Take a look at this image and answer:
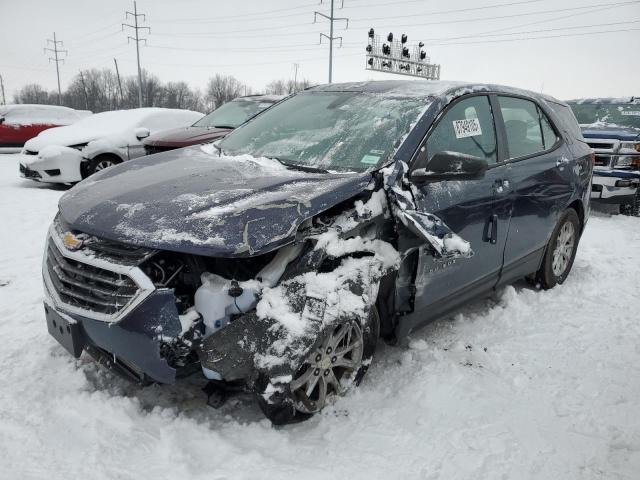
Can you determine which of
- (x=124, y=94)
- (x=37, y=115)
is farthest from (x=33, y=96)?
(x=37, y=115)

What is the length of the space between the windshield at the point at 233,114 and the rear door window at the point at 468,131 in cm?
506

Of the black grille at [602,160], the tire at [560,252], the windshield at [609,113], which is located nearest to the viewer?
the tire at [560,252]

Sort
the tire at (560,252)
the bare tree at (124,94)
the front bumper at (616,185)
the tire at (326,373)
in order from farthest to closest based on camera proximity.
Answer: the bare tree at (124,94)
the front bumper at (616,185)
the tire at (560,252)
the tire at (326,373)

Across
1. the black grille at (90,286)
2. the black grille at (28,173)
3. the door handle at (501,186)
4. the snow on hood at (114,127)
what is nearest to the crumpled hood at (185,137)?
the snow on hood at (114,127)

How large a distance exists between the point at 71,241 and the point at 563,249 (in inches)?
159

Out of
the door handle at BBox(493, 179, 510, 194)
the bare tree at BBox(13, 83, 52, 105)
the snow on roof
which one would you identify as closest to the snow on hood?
the snow on roof

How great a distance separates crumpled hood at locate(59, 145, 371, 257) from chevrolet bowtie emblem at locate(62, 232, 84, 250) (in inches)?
2.1

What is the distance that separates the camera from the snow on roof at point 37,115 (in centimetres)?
1399

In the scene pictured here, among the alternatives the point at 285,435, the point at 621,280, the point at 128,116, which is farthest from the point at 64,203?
the point at 128,116

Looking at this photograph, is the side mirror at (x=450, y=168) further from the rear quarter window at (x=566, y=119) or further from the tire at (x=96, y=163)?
the tire at (x=96, y=163)

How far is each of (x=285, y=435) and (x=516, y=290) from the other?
9.29ft

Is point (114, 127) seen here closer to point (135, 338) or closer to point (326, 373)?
point (135, 338)

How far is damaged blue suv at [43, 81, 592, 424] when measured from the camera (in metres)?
2.10

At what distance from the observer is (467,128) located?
3.21 meters
